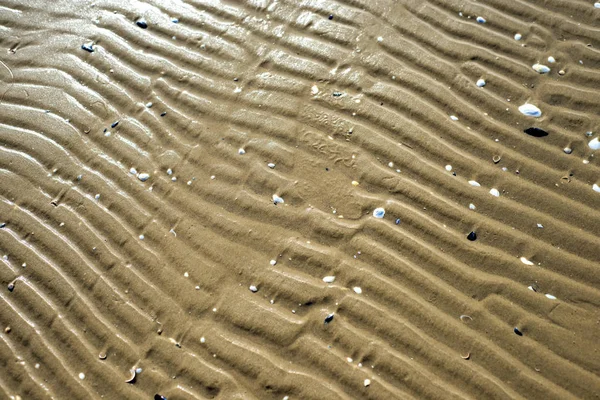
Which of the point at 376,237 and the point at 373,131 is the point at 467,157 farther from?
the point at 376,237

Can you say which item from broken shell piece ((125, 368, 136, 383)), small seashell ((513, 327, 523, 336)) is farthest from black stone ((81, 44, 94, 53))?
small seashell ((513, 327, 523, 336))

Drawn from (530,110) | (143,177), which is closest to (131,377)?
(143,177)

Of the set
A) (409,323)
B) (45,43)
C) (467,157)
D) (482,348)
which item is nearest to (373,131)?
(467,157)

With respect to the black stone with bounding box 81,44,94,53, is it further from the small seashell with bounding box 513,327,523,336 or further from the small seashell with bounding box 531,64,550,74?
the small seashell with bounding box 513,327,523,336

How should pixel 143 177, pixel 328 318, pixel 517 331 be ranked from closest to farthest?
pixel 517 331 < pixel 328 318 < pixel 143 177

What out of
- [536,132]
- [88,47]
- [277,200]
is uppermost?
[536,132]

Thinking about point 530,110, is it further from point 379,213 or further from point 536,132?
point 379,213
